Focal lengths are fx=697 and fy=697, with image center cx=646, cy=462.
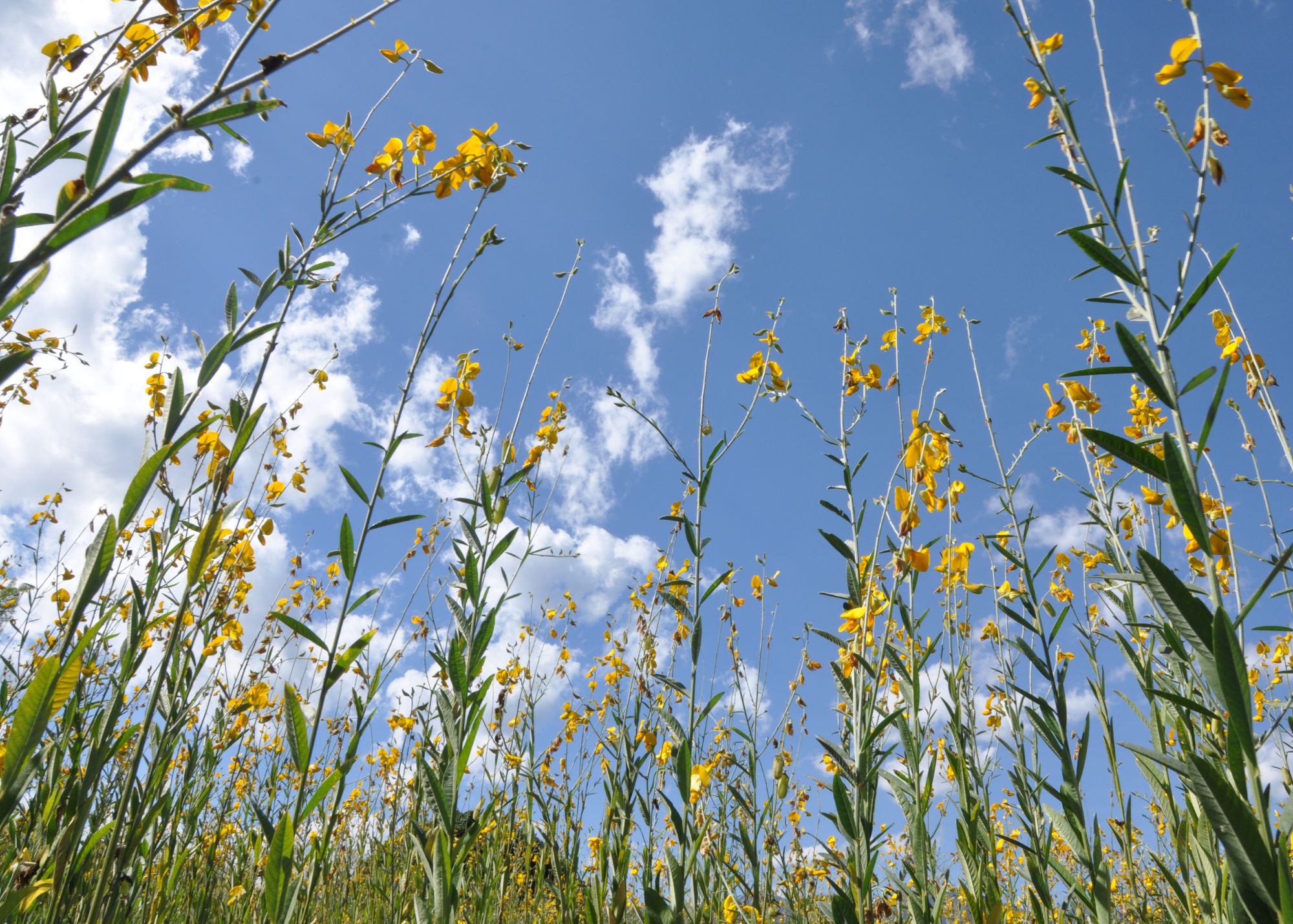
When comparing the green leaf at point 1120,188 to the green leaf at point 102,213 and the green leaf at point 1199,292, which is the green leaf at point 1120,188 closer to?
the green leaf at point 1199,292

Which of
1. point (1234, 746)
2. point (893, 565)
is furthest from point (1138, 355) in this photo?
point (893, 565)

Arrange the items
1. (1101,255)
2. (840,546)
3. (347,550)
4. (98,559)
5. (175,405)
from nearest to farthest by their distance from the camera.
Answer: (98,559)
(175,405)
(1101,255)
(347,550)
(840,546)

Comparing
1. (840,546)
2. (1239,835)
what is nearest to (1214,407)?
(1239,835)

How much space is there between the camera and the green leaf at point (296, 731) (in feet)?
4.18

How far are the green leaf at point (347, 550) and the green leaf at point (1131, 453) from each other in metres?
1.39

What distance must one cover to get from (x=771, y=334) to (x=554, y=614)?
10.6ft

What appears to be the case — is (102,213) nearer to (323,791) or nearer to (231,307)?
(231,307)

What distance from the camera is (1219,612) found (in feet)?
2.79

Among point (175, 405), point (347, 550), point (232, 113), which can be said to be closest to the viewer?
point (232, 113)

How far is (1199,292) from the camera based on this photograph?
1.09m

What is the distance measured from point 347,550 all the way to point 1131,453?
1.48 meters

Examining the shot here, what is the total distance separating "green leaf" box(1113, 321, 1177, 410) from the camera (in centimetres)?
101

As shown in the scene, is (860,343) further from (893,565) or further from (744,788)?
(744,788)

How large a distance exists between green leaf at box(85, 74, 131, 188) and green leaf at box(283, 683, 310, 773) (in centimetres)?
91
